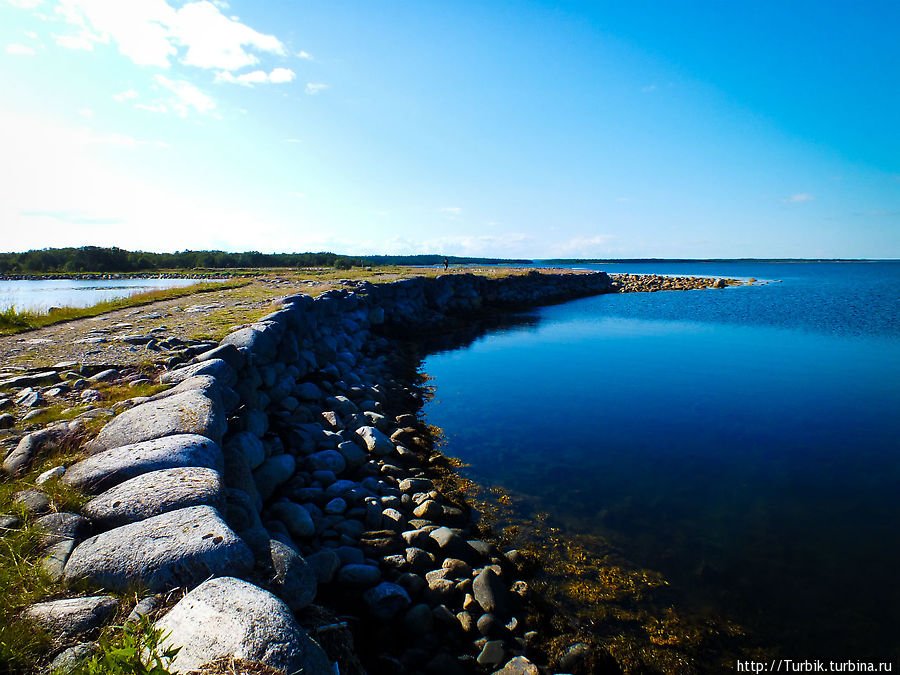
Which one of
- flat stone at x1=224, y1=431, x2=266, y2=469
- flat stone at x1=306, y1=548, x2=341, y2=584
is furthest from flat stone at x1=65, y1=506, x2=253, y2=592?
flat stone at x1=224, y1=431, x2=266, y2=469

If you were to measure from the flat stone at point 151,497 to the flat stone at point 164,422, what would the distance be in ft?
3.37

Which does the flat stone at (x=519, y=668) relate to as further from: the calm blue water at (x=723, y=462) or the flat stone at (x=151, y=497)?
the flat stone at (x=151, y=497)

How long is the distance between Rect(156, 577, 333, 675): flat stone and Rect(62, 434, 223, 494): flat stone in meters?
2.03

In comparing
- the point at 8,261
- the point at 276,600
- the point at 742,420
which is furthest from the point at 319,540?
the point at 8,261

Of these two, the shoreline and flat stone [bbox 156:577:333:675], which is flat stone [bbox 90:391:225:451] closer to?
the shoreline

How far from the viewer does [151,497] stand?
388cm

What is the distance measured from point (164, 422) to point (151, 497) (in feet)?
5.21

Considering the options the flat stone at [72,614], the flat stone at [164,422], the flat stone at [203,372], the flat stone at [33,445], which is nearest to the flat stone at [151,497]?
the flat stone at [72,614]

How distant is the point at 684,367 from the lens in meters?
20.2

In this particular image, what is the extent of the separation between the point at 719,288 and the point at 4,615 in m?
88.4

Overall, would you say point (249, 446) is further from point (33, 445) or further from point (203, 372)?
point (33, 445)

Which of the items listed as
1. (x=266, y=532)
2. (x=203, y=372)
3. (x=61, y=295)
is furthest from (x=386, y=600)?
(x=61, y=295)

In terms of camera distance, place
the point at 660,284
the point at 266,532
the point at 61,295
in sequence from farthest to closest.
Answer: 1. the point at 660,284
2. the point at 61,295
3. the point at 266,532

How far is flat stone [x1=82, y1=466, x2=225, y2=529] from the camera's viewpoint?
3.80m
